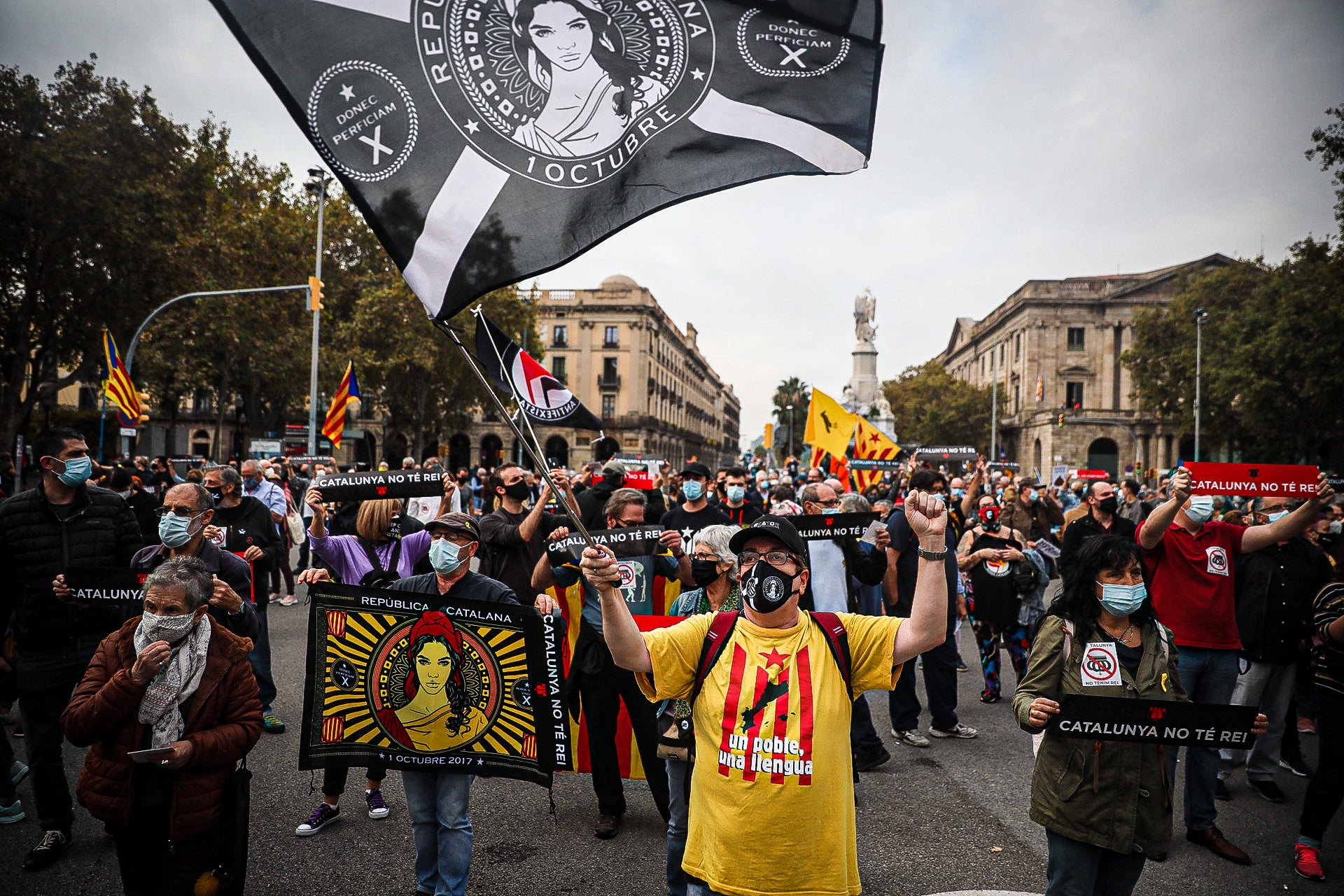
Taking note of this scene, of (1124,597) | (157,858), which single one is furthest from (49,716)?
(1124,597)

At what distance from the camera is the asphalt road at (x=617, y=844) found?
4062mm

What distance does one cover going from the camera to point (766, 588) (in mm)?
2551

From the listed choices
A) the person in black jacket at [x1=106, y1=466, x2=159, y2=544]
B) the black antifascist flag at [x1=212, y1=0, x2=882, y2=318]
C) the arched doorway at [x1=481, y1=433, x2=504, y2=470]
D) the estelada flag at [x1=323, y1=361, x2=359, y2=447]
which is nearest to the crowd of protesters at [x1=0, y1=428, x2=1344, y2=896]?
the black antifascist flag at [x1=212, y1=0, x2=882, y2=318]

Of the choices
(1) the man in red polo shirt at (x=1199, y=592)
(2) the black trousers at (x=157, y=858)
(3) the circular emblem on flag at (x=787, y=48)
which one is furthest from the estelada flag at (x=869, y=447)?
(2) the black trousers at (x=157, y=858)

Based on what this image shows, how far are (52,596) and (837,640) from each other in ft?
14.2

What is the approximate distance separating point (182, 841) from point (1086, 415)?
238 feet

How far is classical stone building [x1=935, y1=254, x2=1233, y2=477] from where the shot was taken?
64.9 meters

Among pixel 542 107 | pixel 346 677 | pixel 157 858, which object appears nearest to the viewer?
pixel 542 107

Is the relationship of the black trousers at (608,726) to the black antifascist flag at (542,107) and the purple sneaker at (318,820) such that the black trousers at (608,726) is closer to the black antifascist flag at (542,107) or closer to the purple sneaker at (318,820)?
the purple sneaker at (318,820)

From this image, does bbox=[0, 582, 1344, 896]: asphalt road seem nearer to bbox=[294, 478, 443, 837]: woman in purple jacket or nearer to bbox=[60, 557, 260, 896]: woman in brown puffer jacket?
bbox=[294, 478, 443, 837]: woman in purple jacket

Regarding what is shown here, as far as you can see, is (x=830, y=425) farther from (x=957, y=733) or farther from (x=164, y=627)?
(x=164, y=627)

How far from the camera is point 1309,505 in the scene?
4441 mm

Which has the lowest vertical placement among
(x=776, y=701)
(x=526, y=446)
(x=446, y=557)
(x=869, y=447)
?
(x=776, y=701)

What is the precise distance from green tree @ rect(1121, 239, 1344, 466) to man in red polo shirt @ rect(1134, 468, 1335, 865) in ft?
71.2
